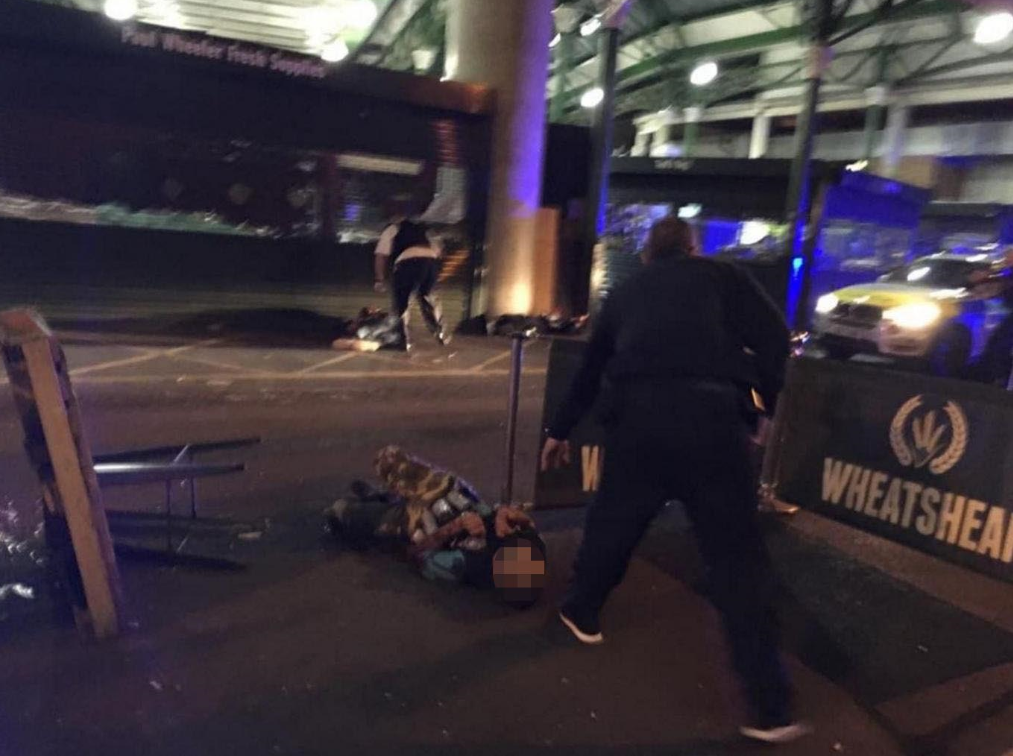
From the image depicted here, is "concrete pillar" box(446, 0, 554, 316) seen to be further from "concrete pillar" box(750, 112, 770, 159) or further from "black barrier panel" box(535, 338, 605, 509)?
"concrete pillar" box(750, 112, 770, 159)

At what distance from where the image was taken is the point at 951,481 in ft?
14.4

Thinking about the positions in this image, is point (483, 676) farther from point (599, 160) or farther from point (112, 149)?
point (599, 160)

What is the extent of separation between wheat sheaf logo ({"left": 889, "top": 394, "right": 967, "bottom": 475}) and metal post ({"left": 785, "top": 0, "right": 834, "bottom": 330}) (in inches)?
418

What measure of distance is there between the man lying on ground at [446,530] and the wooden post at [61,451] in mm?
1351

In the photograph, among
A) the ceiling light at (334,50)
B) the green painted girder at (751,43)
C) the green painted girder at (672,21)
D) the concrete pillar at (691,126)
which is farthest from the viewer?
the concrete pillar at (691,126)

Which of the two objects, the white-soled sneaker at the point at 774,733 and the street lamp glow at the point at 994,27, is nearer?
the white-soled sneaker at the point at 774,733

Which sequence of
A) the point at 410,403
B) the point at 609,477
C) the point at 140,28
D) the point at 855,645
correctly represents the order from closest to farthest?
the point at 609,477 → the point at 855,645 → the point at 410,403 → the point at 140,28

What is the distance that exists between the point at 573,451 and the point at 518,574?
4.06 ft

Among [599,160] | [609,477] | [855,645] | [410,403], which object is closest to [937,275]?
[599,160]

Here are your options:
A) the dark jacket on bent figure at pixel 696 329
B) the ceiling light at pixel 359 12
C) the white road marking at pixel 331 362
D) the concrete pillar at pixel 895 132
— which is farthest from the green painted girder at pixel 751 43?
the dark jacket on bent figure at pixel 696 329

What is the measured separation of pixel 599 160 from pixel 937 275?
6.05 m

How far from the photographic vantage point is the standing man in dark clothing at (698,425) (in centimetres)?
302

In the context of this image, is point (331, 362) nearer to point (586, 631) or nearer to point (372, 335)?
point (372, 335)

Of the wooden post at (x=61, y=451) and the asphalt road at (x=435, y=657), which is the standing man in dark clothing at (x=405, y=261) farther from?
the wooden post at (x=61, y=451)
